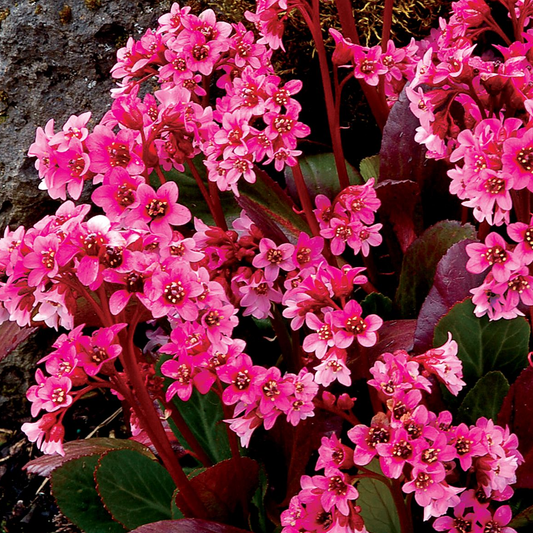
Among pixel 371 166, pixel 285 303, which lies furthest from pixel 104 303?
pixel 371 166

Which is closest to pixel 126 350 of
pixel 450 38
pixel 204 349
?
pixel 204 349

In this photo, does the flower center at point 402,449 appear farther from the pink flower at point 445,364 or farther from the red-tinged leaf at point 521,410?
the red-tinged leaf at point 521,410

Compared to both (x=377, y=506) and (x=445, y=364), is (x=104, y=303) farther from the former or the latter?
(x=377, y=506)

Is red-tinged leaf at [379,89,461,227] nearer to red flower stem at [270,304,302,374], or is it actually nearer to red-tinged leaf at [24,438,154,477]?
red flower stem at [270,304,302,374]

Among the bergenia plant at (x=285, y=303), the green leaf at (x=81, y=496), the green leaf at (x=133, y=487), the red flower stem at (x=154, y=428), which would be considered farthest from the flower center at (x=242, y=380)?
the green leaf at (x=81, y=496)

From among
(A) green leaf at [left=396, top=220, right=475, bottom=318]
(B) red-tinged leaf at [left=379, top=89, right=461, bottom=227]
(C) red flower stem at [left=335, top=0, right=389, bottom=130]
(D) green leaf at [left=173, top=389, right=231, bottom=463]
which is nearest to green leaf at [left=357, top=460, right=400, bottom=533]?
(D) green leaf at [left=173, top=389, right=231, bottom=463]

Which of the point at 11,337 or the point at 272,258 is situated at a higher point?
the point at 272,258
